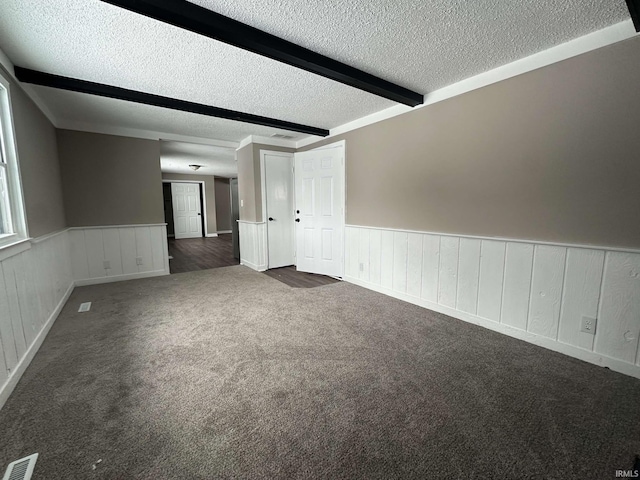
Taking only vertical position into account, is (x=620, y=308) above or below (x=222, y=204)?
below

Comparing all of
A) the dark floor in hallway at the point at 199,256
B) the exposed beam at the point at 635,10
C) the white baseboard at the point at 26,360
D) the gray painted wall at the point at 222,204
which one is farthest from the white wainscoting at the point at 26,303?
the gray painted wall at the point at 222,204

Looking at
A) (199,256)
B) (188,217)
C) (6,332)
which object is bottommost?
(199,256)

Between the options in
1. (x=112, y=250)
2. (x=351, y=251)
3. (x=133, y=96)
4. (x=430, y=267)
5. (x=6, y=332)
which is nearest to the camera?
(x=6, y=332)

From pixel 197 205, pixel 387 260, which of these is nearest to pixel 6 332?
pixel 387 260

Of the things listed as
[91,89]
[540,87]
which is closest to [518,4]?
[540,87]

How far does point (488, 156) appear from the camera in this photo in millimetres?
2486

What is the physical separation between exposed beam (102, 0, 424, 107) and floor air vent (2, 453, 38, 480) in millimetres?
2300

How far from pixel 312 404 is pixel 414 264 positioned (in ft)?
6.82

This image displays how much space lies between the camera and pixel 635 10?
156cm

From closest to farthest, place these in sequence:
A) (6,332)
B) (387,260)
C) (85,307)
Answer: (6,332) → (85,307) → (387,260)

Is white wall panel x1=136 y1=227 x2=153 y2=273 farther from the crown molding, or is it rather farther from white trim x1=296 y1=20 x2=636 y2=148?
white trim x1=296 y1=20 x2=636 y2=148

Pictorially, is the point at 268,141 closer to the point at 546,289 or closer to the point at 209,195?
the point at 546,289

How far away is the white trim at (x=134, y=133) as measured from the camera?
385 centimetres

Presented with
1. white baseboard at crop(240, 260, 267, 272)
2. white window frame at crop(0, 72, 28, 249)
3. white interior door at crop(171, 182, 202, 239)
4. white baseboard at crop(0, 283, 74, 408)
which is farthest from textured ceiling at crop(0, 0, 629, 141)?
white interior door at crop(171, 182, 202, 239)
